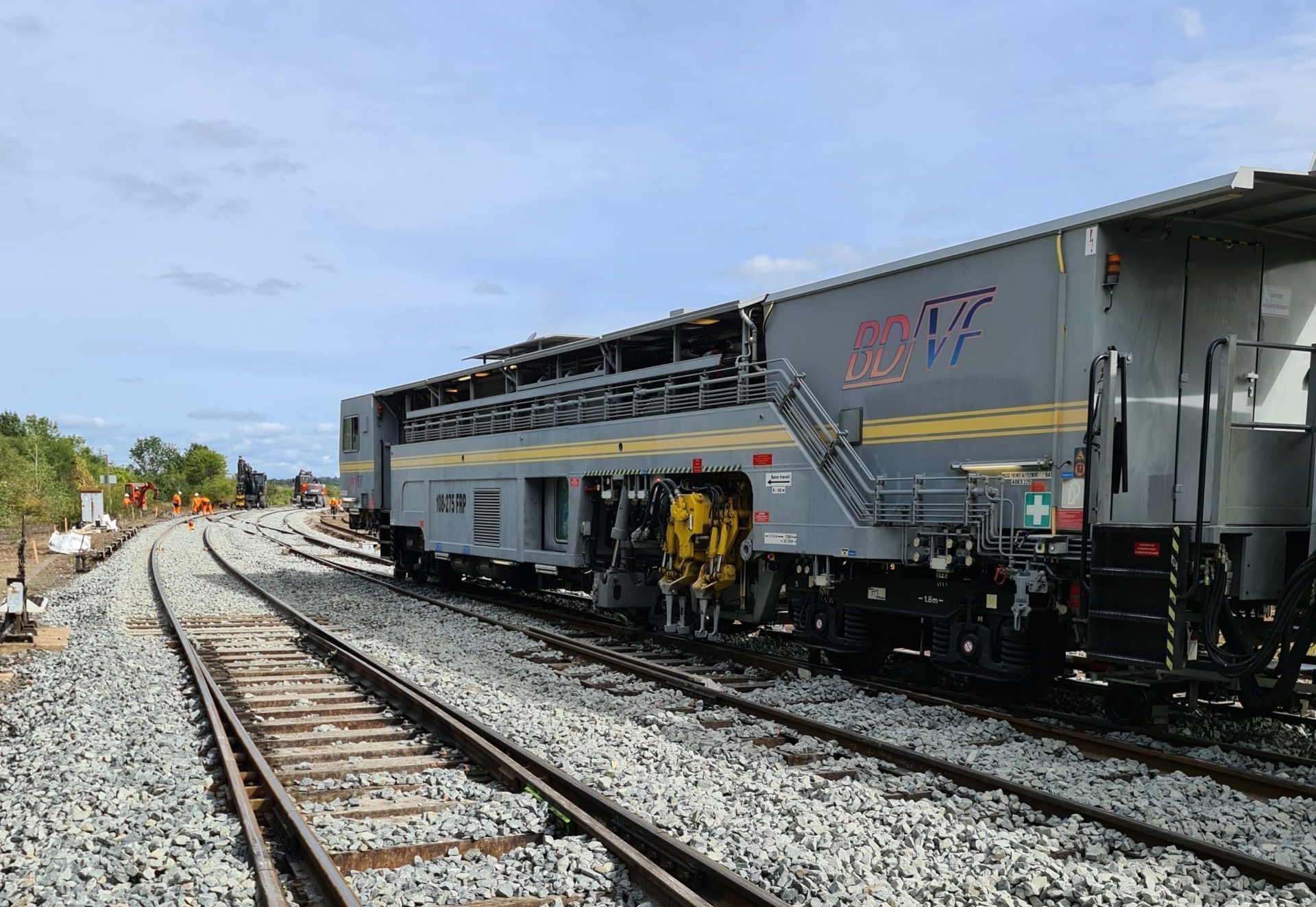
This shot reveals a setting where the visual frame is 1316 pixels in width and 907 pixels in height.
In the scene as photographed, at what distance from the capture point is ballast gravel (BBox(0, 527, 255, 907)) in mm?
4867

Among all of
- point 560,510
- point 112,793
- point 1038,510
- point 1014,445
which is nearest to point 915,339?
point 1014,445

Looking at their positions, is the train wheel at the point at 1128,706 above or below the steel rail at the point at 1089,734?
above

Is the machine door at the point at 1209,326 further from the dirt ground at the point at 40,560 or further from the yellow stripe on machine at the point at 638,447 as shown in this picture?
the dirt ground at the point at 40,560

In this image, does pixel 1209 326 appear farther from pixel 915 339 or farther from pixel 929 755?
pixel 929 755

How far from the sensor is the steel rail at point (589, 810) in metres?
4.67

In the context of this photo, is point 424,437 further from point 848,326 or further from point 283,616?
point 848,326

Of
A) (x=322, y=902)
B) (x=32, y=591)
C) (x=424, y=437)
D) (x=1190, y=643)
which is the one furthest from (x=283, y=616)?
(x=1190, y=643)

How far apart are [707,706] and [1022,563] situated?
2873 mm

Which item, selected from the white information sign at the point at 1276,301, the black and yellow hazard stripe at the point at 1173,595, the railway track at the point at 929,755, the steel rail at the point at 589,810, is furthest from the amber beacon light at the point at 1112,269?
the steel rail at the point at 589,810

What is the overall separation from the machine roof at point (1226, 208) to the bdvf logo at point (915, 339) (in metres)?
0.42

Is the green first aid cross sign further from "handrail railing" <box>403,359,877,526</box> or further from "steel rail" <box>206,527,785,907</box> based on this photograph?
"steel rail" <box>206,527,785,907</box>

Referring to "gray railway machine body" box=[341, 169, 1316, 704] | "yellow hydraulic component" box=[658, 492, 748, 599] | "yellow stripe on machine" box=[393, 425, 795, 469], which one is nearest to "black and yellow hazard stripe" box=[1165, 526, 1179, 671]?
"gray railway machine body" box=[341, 169, 1316, 704]

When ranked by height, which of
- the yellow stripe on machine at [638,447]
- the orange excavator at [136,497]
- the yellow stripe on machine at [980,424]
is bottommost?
the orange excavator at [136,497]

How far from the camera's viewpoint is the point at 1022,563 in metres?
7.89
